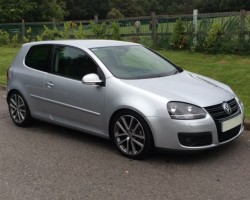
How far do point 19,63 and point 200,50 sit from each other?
8161mm

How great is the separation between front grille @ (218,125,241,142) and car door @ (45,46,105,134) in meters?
1.54

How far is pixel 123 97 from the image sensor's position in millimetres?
5348

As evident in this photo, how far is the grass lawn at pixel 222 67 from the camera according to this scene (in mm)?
9328

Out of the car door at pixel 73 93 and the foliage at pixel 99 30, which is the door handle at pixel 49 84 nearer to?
the car door at pixel 73 93

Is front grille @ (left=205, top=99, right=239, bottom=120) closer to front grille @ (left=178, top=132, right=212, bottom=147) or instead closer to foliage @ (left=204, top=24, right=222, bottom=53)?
front grille @ (left=178, top=132, right=212, bottom=147)

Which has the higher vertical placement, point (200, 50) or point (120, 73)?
point (120, 73)

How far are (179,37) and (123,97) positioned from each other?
31.8 ft

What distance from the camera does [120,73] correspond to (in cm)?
574

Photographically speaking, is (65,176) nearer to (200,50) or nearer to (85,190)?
(85,190)

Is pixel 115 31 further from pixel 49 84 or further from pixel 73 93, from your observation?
pixel 73 93

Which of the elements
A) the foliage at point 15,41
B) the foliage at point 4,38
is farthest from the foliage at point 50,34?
the foliage at point 4,38

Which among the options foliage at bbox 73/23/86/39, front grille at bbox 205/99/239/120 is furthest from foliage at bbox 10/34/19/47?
front grille at bbox 205/99/239/120

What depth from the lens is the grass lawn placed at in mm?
9328

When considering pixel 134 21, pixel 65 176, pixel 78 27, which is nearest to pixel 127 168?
pixel 65 176
